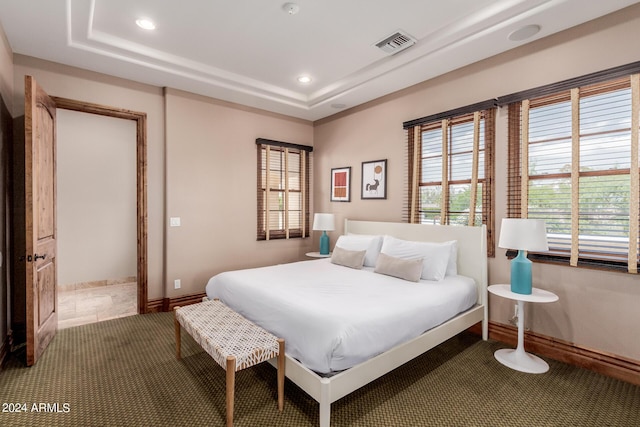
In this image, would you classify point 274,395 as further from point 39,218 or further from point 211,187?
point 211,187

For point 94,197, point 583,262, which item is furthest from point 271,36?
point 94,197

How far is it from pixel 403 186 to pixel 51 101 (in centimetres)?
381

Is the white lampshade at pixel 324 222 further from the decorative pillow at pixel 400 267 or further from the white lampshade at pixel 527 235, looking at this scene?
the white lampshade at pixel 527 235

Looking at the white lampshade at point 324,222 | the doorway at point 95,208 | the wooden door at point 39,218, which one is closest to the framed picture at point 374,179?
the white lampshade at point 324,222

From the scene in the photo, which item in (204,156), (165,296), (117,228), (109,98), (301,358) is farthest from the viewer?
(117,228)

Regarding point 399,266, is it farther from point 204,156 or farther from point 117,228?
point 117,228

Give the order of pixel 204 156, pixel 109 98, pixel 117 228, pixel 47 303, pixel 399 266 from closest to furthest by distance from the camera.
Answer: pixel 47 303 → pixel 399 266 → pixel 109 98 → pixel 204 156 → pixel 117 228

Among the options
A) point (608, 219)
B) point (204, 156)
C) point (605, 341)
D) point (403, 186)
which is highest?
point (204, 156)

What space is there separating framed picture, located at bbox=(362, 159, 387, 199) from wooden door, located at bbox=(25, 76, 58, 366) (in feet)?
11.4

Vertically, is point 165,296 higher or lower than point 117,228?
lower

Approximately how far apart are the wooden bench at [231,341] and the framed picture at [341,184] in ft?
8.68

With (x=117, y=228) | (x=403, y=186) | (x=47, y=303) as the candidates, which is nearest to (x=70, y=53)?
(x=47, y=303)

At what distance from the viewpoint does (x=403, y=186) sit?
155 inches

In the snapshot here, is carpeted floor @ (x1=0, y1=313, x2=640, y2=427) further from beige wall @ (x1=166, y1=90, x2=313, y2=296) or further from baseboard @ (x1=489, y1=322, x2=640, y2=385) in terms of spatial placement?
beige wall @ (x1=166, y1=90, x2=313, y2=296)
